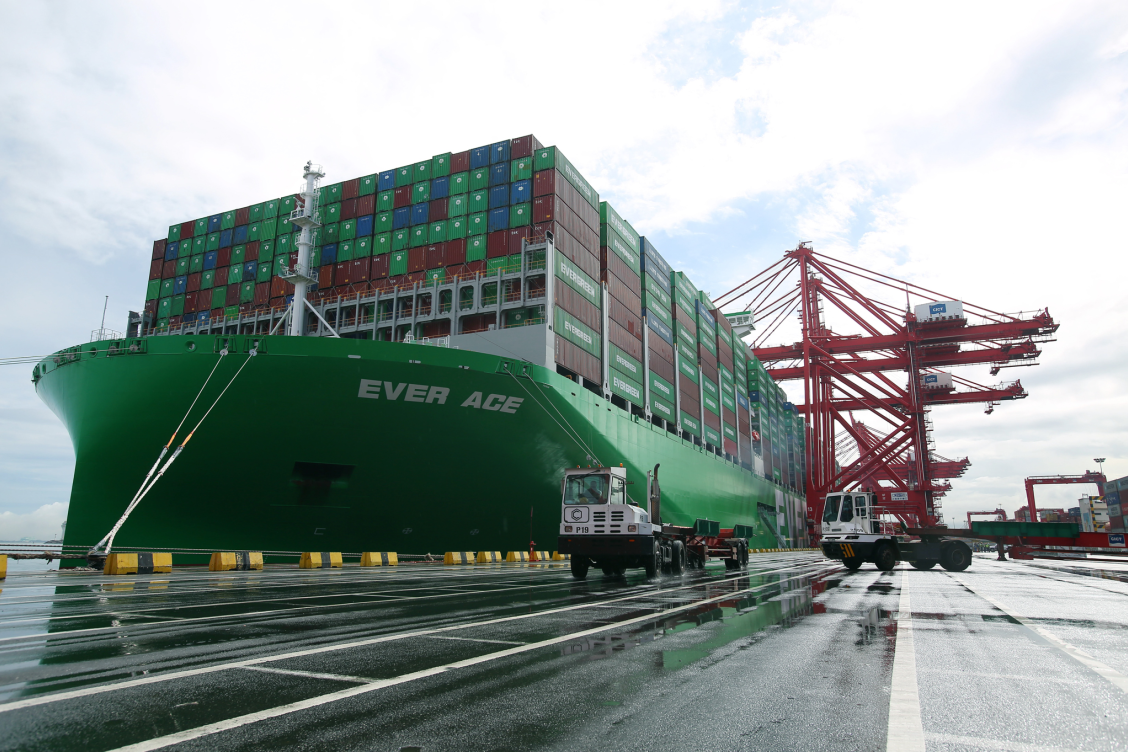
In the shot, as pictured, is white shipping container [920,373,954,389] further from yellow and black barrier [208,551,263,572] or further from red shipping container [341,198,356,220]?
yellow and black barrier [208,551,263,572]

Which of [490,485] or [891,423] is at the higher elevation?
[891,423]

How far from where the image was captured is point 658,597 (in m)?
11.1

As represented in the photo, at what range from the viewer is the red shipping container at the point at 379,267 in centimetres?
2994

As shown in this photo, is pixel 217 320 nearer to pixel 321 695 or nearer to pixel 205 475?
pixel 205 475

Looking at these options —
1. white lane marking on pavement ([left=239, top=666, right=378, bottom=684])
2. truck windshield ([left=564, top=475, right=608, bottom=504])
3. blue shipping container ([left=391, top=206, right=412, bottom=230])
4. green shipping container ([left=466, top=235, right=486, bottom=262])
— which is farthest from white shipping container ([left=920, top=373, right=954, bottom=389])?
white lane marking on pavement ([left=239, top=666, right=378, bottom=684])

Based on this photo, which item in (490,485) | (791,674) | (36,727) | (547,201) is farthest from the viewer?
(547,201)

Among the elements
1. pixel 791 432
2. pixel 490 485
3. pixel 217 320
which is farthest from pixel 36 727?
pixel 791 432

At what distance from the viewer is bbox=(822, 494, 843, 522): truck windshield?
73.0 ft

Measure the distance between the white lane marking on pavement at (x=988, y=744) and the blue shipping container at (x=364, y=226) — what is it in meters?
31.2

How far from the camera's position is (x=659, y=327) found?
1510 inches

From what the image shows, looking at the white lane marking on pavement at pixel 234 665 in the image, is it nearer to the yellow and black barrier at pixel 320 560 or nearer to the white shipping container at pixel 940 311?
the yellow and black barrier at pixel 320 560

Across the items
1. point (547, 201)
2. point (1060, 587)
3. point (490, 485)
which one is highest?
point (547, 201)

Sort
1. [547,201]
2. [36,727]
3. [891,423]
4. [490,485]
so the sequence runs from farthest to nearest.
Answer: [891,423] < [547,201] < [490,485] < [36,727]

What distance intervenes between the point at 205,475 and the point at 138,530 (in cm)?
263
